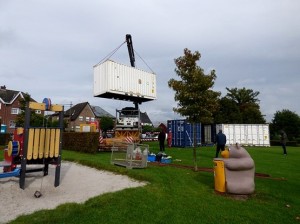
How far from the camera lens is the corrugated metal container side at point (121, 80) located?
74.4ft

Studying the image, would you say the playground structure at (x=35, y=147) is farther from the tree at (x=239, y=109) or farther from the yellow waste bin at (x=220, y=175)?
the tree at (x=239, y=109)

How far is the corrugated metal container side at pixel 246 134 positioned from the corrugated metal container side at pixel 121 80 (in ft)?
39.6

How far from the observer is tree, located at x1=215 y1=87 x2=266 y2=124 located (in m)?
51.5

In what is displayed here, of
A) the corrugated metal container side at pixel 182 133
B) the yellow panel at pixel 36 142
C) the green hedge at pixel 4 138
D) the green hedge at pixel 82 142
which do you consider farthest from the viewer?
the corrugated metal container side at pixel 182 133

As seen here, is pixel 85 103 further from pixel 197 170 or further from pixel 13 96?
pixel 197 170

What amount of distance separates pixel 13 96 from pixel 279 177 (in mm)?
58361

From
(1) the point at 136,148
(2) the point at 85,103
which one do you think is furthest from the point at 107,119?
(1) the point at 136,148

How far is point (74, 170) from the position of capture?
34.0ft

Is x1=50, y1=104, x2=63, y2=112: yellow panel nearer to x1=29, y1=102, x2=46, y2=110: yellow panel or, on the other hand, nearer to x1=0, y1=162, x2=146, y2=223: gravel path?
x1=29, y1=102, x2=46, y2=110: yellow panel

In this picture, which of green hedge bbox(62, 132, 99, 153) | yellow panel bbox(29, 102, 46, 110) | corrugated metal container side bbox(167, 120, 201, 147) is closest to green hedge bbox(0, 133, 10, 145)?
green hedge bbox(62, 132, 99, 153)

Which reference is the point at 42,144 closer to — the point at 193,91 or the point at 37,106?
the point at 37,106

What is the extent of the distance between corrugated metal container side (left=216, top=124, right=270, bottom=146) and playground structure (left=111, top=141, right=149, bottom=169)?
2280 cm

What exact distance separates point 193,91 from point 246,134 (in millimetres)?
24646

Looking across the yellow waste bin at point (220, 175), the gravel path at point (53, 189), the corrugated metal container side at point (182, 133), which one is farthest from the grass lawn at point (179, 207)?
the corrugated metal container side at point (182, 133)
